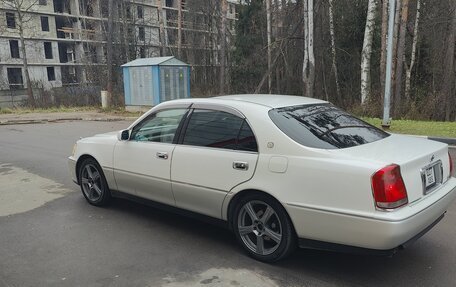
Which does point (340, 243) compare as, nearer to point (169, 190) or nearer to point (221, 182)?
point (221, 182)

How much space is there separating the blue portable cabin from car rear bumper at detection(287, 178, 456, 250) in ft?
52.8

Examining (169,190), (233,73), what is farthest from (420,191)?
(233,73)

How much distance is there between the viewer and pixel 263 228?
12.7 feet

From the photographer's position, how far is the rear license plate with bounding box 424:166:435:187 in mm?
3645

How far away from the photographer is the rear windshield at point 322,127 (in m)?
3.77

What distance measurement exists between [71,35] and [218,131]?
194ft

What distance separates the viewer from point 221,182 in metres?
4.07

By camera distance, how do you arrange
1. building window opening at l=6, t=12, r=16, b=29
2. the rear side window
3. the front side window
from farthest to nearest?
1. building window opening at l=6, t=12, r=16, b=29
2. the front side window
3. the rear side window

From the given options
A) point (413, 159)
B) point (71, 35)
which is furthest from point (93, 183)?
point (71, 35)

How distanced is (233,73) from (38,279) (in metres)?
30.4

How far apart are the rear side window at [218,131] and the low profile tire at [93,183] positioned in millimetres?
1671

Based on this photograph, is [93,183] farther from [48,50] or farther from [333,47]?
[48,50]

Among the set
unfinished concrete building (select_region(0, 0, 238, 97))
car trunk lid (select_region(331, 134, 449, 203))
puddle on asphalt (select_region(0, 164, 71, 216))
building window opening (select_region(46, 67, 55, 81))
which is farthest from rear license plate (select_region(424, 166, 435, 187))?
A: building window opening (select_region(46, 67, 55, 81))

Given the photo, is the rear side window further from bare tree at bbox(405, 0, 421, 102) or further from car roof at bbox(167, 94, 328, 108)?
bare tree at bbox(405, 0, 421, 102)
